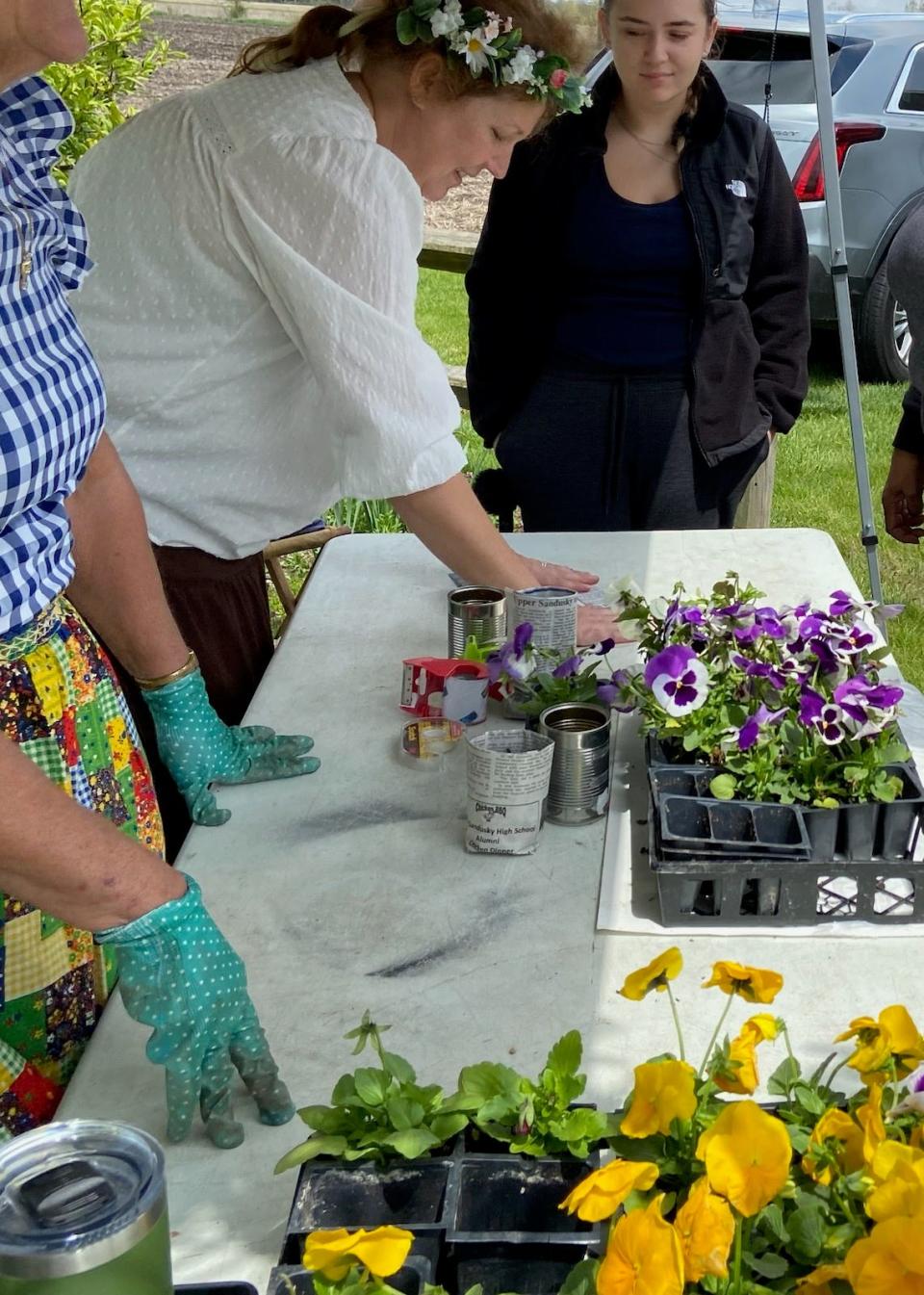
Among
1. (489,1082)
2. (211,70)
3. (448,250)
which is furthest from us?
(211,70)

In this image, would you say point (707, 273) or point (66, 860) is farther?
point (707, 273)

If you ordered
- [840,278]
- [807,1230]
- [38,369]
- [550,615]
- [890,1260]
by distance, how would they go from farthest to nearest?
[840,278] < [550,615] < [38,369] < [807,1230] < [890,1260]

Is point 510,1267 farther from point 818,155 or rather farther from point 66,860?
point 818,155

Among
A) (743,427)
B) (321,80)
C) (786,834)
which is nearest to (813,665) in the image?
(786,834)

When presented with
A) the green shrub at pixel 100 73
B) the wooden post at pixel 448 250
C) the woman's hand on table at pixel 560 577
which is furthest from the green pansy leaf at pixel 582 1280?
the green shrub at pixel 100 73

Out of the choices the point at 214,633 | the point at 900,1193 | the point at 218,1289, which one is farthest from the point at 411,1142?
the point at 214,633

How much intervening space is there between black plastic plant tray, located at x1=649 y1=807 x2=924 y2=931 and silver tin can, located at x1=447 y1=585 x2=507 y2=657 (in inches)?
25.9

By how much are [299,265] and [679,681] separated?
75 cm

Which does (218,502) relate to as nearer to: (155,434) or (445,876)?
(155,434)

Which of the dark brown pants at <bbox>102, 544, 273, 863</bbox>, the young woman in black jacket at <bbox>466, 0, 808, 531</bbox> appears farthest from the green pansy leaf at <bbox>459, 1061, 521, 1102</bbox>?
the young woman in black jacket at <bbox>466, 0, 808, 531</bbox>

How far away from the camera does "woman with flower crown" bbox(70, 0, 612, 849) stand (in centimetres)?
181

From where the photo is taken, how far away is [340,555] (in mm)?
2664

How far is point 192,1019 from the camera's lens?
1167mm

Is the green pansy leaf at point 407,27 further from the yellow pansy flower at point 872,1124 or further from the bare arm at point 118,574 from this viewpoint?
the yellow pansy flower at point 872,1124
